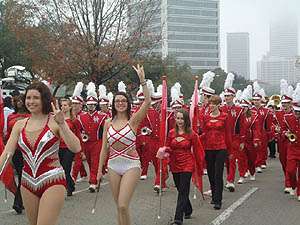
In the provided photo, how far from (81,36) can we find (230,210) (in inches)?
632

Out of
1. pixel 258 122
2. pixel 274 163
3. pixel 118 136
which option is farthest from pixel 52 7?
pixel 118 136

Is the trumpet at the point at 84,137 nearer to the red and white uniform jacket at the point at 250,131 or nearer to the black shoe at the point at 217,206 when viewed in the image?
the black shoe at the point at 217,206

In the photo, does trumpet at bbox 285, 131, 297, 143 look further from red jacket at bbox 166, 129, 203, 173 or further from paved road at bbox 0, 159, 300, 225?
red jacket at bbox 166, 129, 203, 173

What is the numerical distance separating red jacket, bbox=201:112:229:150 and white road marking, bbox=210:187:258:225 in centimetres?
105

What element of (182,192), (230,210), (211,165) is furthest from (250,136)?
(182,192)

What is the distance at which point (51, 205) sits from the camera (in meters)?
4.89

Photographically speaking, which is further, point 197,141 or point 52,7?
point 52,7

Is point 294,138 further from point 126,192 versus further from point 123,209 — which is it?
point 123,209

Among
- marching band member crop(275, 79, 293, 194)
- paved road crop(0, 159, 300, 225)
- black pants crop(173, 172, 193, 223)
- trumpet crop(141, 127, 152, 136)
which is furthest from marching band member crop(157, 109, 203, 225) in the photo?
trumpet crop(141, 127, 152, 136)

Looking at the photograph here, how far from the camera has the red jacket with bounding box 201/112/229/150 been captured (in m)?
9.70

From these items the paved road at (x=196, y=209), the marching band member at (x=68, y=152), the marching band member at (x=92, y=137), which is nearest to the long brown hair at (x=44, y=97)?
the paved road at (x=196, y=209)

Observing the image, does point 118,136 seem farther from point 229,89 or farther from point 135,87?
point 135,87

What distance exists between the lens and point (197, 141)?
8.18 m

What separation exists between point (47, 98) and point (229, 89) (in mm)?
7519
